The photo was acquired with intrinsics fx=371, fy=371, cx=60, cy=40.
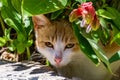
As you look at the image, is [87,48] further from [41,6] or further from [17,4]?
[17,4]

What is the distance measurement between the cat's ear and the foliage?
3 cm

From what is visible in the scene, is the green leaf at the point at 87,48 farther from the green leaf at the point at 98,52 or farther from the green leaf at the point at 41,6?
the green leaf at the point at 41,6

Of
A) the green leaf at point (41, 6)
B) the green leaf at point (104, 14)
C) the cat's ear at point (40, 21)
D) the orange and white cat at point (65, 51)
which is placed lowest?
the orange and white cat at point (65, 51)

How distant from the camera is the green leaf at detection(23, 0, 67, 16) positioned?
1.45 m

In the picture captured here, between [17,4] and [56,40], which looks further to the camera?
[56,40]

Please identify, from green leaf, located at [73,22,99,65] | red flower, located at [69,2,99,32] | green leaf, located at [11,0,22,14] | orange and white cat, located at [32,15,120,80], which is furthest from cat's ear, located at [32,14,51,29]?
red flower, located at [69,2,99,32]

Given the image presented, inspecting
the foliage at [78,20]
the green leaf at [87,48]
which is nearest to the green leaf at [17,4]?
the foliage at [78,20]

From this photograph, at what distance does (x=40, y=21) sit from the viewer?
6.33 feet

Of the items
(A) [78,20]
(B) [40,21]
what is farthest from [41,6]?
(B) [40,21]

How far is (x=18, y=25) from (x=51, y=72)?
0.29 meters

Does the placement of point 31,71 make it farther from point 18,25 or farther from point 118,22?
point 118,22

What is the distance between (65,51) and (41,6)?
49 centimetres

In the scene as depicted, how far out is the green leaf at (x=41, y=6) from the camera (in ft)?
4.74

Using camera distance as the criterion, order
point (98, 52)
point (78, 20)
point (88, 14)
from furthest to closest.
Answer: point (78, 20) < point (98, 52) < point (88, 14)
